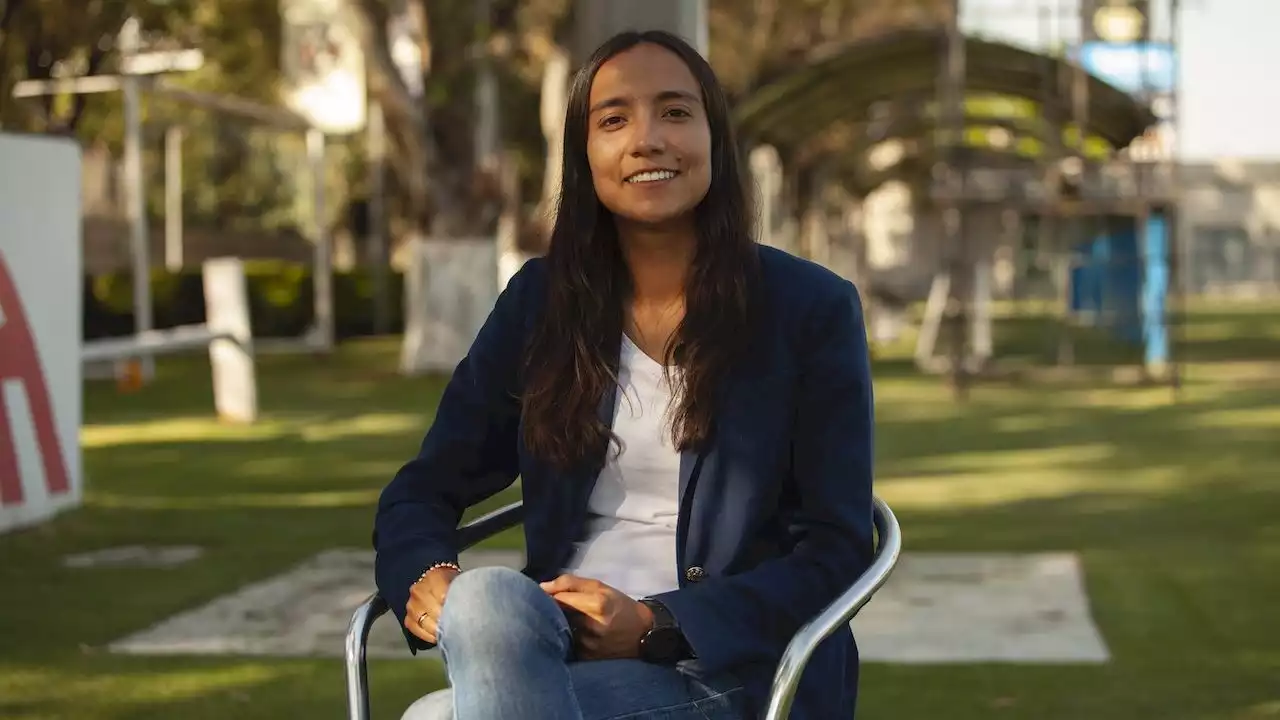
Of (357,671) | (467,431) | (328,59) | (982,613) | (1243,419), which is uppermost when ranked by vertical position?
(328,59)

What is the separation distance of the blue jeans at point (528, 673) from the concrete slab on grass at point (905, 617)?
11.1 ft

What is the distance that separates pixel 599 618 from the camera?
8.55ft

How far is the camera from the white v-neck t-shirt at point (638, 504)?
2828 millimetres

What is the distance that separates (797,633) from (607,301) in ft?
1.90

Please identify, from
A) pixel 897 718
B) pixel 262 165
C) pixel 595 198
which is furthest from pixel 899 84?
pixel 262 165

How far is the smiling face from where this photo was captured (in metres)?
2.87

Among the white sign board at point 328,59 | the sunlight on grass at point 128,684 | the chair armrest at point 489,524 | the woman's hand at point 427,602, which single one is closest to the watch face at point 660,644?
the woman's hand at point 427,602

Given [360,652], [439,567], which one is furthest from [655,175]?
[360,652]

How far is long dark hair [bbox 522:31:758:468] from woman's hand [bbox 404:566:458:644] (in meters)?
0.22

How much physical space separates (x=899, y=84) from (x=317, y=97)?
570 cm

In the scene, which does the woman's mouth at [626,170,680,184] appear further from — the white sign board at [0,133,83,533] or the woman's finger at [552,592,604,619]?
the white sign board at [0,133,83,533]

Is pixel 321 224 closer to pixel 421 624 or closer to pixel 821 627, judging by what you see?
pixel 421 624

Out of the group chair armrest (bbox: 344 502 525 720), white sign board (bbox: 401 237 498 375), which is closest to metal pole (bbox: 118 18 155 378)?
white sign board (bbox: 401 237 498 375)

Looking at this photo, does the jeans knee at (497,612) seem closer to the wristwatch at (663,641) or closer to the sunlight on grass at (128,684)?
the wristwatch at (663,641)
